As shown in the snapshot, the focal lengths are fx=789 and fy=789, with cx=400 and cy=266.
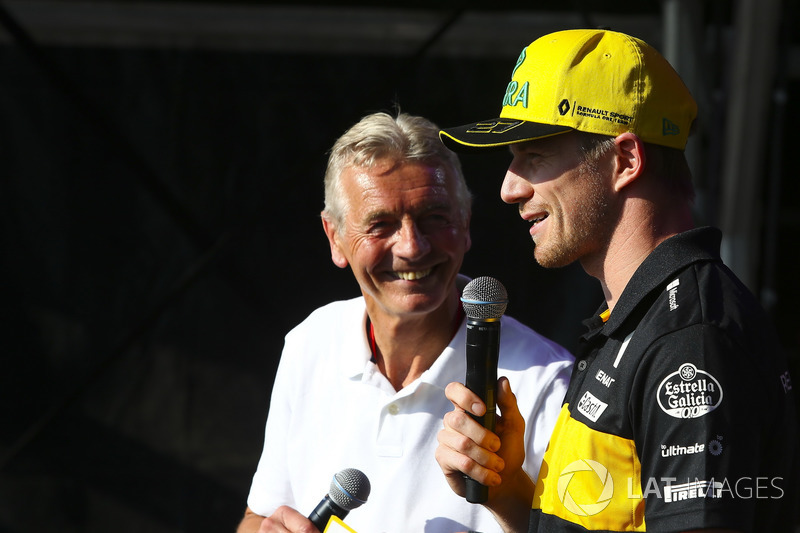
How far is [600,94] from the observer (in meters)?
1.39

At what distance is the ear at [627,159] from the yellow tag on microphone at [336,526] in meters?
0.85

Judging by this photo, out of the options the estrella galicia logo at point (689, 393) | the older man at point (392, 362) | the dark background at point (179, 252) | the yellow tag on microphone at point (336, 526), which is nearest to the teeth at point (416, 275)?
the older man at point (392, 362)

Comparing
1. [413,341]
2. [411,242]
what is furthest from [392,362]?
[411,242]

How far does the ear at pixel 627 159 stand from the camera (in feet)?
4.48

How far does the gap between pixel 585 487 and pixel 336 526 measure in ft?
1.97

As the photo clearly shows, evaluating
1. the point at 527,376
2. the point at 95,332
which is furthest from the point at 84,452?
the point at 527,376

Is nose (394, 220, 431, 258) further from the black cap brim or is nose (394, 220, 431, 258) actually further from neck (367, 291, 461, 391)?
the black cap brim

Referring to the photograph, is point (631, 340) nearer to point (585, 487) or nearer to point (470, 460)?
point (585, 487)

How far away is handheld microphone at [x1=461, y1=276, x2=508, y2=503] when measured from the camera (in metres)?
1.48

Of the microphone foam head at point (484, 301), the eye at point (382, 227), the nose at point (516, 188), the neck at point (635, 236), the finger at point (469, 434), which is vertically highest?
the eye at point (382, 227)

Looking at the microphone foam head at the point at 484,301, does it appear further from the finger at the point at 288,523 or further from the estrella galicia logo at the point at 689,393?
the finger at the point at 288,523

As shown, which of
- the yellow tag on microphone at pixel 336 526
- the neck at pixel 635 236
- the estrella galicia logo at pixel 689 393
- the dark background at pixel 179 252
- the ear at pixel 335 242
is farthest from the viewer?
the dark background at pixel 179 252

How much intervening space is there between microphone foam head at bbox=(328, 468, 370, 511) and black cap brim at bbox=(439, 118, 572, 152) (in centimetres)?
73

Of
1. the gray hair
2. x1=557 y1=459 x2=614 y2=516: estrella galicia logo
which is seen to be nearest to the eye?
the gray hair
